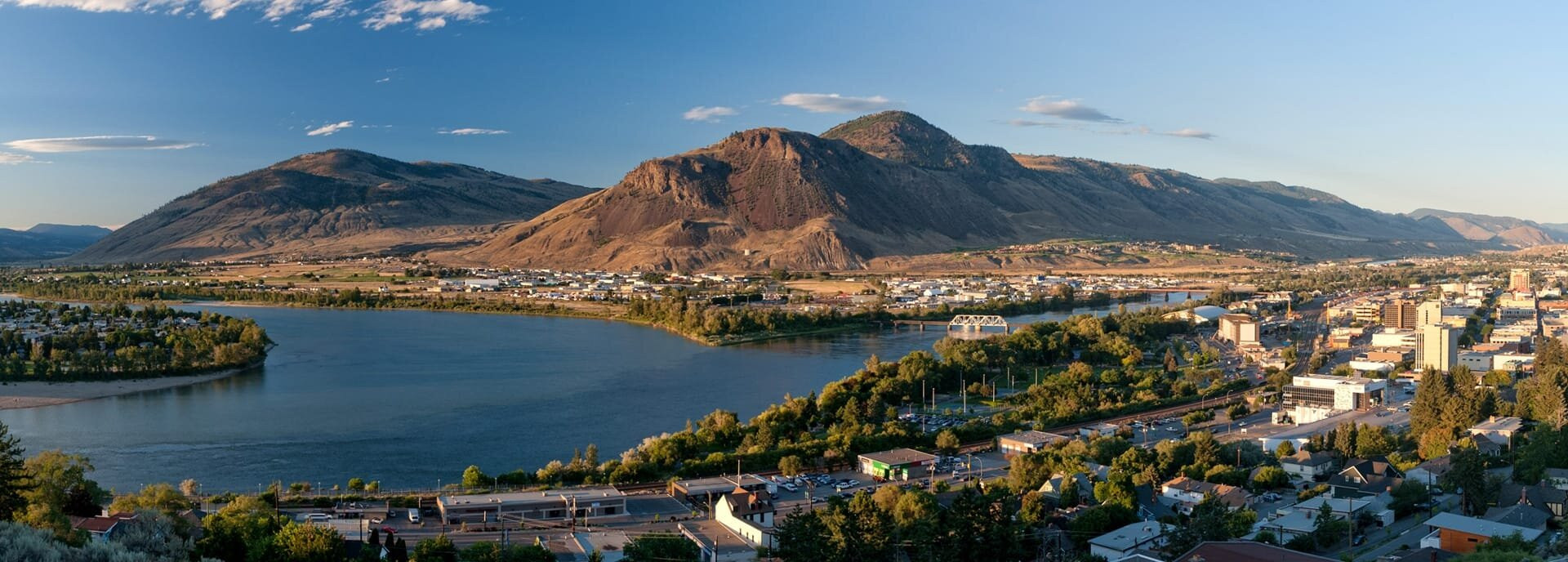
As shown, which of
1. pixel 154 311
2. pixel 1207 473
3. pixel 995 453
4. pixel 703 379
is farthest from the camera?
pixel 154 311

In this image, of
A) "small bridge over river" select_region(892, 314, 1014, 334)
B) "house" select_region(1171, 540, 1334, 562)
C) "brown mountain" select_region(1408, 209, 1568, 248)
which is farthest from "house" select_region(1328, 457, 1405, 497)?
"brown mountain" select_region(1408, 209, 1568, 248)

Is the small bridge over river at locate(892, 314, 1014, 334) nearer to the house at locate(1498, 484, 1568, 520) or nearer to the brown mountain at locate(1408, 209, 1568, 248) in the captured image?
the house at locate(1498, 484, 1568, 520)

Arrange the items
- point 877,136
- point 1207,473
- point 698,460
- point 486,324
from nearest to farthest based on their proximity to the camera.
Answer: point 1207,473 < point 698,460 < point 486,324 < point 877,136

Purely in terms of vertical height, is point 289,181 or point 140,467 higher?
point 289,181

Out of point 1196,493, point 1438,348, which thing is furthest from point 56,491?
point 1438,348

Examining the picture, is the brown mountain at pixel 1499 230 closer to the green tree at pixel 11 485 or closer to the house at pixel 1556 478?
the house at pixel 1556 478

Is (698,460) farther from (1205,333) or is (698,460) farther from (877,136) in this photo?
(877,136)

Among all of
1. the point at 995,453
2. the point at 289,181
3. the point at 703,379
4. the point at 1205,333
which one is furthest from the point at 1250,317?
the point at 289,181
